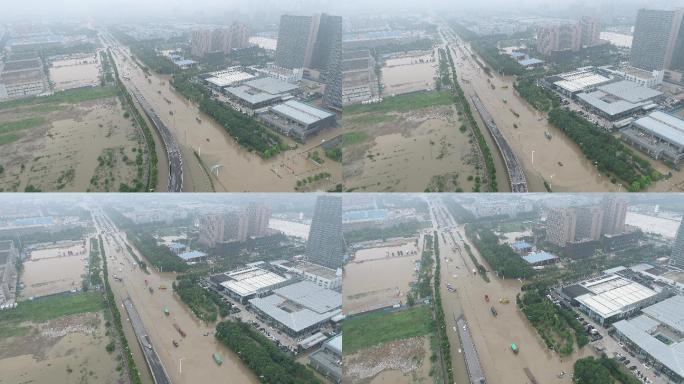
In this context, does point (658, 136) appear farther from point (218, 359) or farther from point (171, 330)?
point (171, 330)

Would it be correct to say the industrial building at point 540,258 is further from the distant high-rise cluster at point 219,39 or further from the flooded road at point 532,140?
the distant high-rise cluster at point 219,39

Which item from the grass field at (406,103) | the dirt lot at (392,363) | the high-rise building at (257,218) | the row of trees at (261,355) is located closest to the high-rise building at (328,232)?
the dirt lot at (392,363)

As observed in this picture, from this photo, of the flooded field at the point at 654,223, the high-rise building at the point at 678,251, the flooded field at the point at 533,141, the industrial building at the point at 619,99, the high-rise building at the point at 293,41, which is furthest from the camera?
the high-rise building at the point at 293,41

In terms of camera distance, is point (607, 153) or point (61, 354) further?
point (607, 153)

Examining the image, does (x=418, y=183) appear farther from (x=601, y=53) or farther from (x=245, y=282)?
(x=601, y=53)

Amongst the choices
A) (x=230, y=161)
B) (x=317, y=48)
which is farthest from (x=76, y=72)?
(x=230, y=161)

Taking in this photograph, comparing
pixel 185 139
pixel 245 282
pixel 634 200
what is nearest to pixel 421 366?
pixel 245 282

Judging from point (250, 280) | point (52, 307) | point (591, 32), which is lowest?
point (52, 307)
